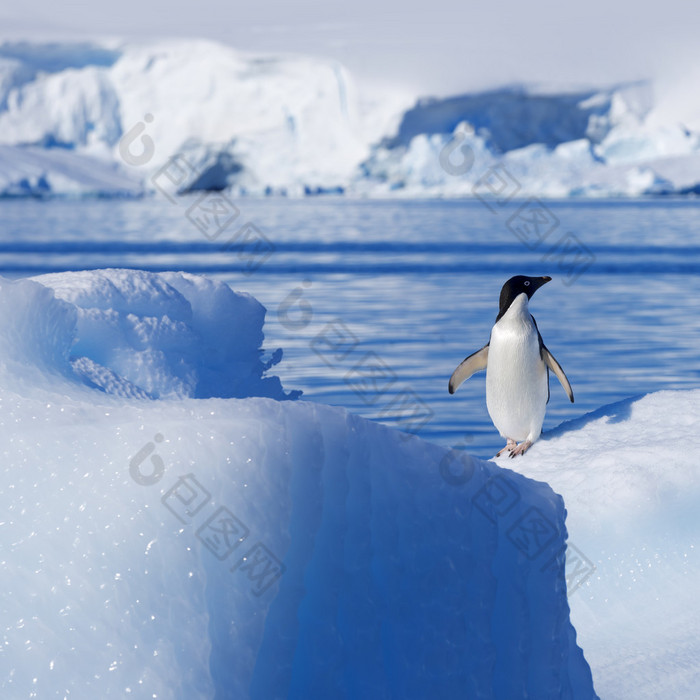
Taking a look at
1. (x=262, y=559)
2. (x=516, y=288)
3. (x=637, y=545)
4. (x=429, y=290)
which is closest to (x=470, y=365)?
(x=516, y=288)

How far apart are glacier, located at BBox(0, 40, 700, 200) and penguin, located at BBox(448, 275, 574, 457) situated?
118 feet

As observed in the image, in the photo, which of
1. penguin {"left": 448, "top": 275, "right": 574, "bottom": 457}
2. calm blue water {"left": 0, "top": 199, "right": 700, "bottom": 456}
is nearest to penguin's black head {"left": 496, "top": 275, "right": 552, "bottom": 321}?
penguin {"left": 448, "top": 275, "right": 574, "bottom": 457}

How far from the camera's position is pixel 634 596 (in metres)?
2.80

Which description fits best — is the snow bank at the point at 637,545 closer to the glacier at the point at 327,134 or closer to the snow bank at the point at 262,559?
the snow bank at the point at 262,559

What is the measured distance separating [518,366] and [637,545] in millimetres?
883

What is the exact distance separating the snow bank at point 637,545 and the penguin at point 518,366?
0.35 metres

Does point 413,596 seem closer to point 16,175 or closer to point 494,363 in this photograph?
point 494,363

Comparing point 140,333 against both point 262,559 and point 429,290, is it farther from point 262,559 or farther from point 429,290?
point 429,290

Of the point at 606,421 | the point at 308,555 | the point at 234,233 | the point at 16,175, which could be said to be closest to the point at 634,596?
the point at 606,421

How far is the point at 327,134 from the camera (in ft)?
146

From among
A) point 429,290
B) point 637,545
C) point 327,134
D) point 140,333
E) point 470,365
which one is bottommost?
point 327,134

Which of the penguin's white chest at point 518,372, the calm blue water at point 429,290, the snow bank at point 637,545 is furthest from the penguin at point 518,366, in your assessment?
the calm blue water at point 429,290

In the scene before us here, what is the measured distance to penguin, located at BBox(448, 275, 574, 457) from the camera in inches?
138

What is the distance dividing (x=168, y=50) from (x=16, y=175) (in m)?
13.9
